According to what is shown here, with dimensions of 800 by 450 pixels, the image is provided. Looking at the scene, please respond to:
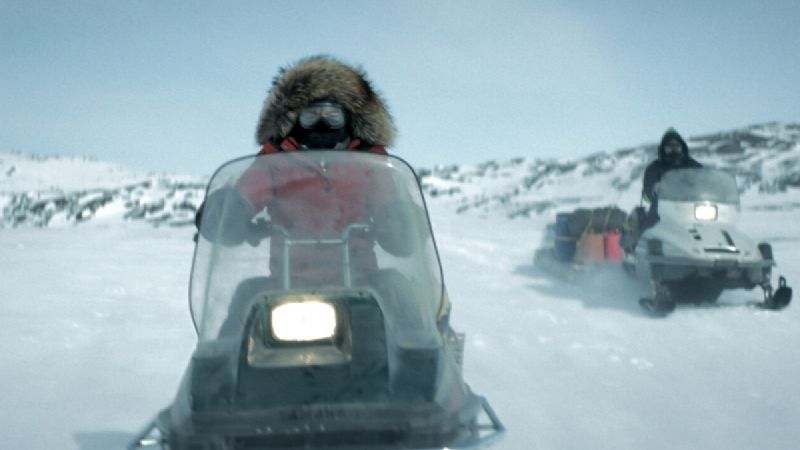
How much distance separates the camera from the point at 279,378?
1928 mm

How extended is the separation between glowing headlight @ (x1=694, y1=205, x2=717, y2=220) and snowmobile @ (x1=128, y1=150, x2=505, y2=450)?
4594mm

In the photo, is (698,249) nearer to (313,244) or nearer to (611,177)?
(313,244)

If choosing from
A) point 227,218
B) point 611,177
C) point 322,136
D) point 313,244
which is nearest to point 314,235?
point 313,244

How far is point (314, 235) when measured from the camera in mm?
2283

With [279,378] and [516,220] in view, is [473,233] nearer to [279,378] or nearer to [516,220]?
[516,220]

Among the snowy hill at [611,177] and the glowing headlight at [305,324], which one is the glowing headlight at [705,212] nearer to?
the glowing headlight at [305,324]

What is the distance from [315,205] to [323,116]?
88 centimetres

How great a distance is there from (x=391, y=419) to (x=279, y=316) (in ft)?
1.60

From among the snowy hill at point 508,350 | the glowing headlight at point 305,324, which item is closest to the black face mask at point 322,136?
the glowing headlight at point 305,324

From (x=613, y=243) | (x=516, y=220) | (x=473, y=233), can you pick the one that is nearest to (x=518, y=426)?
(x=613, y=243)

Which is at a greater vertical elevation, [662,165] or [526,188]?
[662,165]

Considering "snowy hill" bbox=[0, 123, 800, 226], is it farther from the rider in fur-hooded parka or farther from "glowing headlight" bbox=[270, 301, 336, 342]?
"glowing headlight" bbox=[270, 301, 336, 342]

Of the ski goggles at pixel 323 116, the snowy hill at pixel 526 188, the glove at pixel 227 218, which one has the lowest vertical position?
the snowy hill at pixel 526 188

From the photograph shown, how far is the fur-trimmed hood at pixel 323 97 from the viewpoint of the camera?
318 cm
